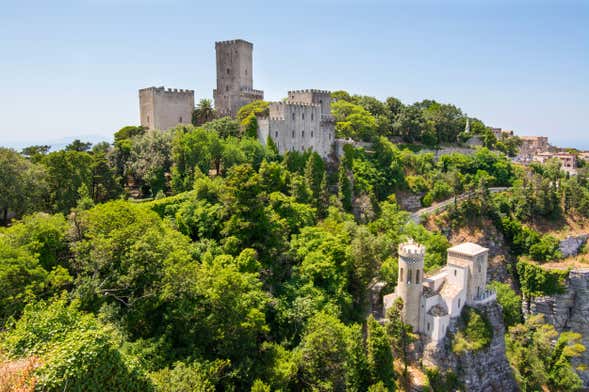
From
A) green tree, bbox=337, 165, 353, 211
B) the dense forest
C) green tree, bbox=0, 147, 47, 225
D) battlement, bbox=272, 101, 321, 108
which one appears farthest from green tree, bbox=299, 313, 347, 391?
battlement, bbox=272, 101, 321, 108

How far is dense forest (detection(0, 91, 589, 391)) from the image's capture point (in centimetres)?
1773

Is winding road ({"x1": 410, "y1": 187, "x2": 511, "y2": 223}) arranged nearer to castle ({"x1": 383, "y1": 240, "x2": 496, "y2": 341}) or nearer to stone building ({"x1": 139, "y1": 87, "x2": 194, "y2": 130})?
castle ({"x1": 383, "y1": 240, "x2": 496, "y2": 341})

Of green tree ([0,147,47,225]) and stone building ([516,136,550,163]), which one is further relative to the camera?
stone building ([516,136,550,163])

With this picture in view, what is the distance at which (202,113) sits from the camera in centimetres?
5009

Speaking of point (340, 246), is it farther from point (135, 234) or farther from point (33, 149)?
point (33, 149)

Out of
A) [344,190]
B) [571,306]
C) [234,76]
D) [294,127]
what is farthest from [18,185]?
[571,306]

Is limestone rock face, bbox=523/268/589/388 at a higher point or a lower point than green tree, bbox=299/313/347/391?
lower

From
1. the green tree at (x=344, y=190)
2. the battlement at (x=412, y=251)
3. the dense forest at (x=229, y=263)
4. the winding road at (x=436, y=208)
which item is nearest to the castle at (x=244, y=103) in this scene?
the dense forest at (x=229, y=263)

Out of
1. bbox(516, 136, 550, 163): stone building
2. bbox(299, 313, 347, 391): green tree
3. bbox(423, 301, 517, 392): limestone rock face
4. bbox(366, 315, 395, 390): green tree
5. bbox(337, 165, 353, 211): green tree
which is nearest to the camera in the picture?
bbox(299, 313, 347, 391): green tree

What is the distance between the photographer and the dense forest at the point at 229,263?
1773cm

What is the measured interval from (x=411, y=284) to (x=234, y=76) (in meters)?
33.4

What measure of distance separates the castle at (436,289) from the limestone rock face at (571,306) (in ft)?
57.6

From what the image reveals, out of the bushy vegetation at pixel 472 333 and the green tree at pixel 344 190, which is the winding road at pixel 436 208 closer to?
the green tree at pixel 344 190

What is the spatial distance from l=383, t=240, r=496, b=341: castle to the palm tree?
1213 inches
